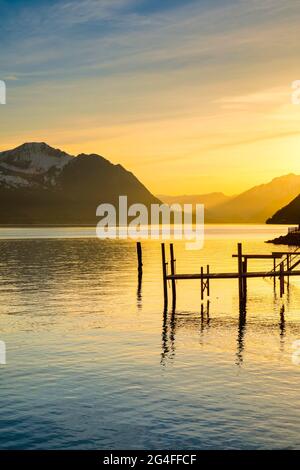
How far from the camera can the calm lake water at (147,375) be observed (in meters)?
17.8

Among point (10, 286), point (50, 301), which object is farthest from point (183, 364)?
point (10, 286)

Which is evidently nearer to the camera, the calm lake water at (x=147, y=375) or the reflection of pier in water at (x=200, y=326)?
the calm lake water at (x=147, y=375)

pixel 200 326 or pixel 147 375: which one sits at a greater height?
pixel 200 326

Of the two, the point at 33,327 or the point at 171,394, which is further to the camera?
the point at 33,327

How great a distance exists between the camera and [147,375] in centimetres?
2430

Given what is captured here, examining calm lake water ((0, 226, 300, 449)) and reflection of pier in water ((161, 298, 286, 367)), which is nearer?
calm lake water ((0, 226, 300, 449))

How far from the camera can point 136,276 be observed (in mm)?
69938

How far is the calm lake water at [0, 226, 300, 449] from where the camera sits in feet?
58.2

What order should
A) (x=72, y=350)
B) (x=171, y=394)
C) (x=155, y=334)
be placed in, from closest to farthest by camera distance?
(x=171, y=394) < (x=72, y=350) < (x=155, y=334)

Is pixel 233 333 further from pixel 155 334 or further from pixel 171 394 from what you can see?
pixel 171 394
